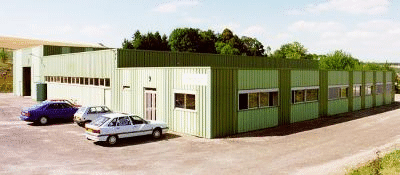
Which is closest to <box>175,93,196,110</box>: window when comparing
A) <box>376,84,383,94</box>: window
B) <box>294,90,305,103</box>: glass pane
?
<box>294,90,305,103</box>: glass pane

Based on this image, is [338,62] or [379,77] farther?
[338,62]

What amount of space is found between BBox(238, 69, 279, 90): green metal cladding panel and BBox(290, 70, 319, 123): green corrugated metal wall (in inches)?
88.6

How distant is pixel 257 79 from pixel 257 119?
7.50 ft

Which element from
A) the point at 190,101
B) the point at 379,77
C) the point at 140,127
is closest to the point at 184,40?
the point at 379,77

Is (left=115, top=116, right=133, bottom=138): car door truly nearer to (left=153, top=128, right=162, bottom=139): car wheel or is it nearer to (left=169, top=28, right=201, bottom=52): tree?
(left=153, top=128, right=162, bottom=139): car wheel

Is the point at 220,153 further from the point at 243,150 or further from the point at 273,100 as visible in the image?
the point at 273,100

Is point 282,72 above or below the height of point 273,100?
above

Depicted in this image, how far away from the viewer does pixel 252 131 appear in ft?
63.1

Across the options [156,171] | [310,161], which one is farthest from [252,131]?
[156,171]

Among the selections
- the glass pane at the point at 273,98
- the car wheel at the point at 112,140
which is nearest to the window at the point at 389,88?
the glass pane at the point at 273,98

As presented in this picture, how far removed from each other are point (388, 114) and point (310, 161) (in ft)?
58.1

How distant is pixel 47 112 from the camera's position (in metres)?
21.6

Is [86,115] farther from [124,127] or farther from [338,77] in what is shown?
[338,77]

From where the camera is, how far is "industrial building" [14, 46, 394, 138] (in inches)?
701
